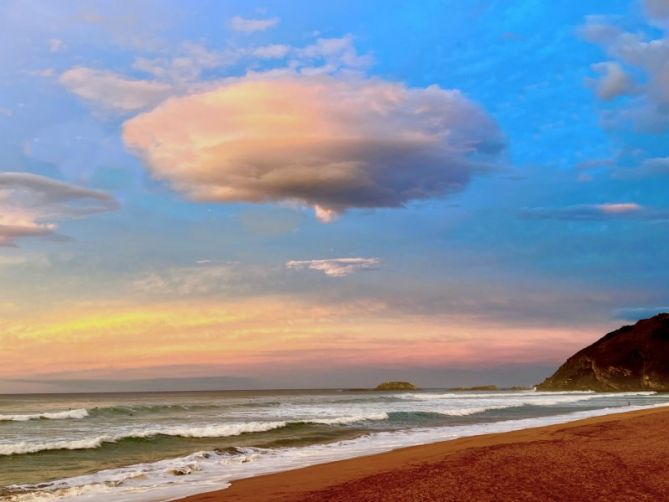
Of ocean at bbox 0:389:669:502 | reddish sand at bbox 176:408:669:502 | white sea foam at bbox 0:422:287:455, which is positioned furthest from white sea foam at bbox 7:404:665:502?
white sea foam at bbox 0:422:287:455

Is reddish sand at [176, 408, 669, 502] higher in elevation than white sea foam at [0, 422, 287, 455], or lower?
higher

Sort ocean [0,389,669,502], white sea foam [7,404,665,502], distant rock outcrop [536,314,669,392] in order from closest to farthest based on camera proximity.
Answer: white sea foam [7,404,665,502]
ocean [0,389,669,502]
distant rock outcrop [536,314,669,392]

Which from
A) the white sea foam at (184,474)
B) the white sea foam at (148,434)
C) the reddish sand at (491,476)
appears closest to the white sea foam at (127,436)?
the white sea foam at (148,434)

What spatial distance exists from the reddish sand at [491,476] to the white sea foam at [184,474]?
3.46 ft

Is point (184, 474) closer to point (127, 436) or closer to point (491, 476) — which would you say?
point (491, 476)

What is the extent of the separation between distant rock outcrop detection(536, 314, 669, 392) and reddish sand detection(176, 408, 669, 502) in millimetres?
118614

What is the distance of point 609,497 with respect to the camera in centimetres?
946

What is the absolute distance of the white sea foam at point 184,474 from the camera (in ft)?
41.5

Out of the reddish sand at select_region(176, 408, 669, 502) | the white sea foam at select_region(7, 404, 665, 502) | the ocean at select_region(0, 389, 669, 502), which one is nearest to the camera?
the reddish sand at select_region(176, 408, 669, 502)

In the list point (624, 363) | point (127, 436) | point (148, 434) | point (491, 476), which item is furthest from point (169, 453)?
point (624, 363)

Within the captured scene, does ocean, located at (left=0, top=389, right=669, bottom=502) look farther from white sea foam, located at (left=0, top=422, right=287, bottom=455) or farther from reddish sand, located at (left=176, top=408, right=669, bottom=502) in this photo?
reddish sand, located at (left=176, top=408, right=669, bottom=502)

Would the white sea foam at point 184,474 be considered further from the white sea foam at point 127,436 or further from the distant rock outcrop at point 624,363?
the distant rock outcrop at point 624,363

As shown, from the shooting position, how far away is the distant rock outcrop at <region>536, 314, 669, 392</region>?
12800 centimetres

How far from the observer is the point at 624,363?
135m
